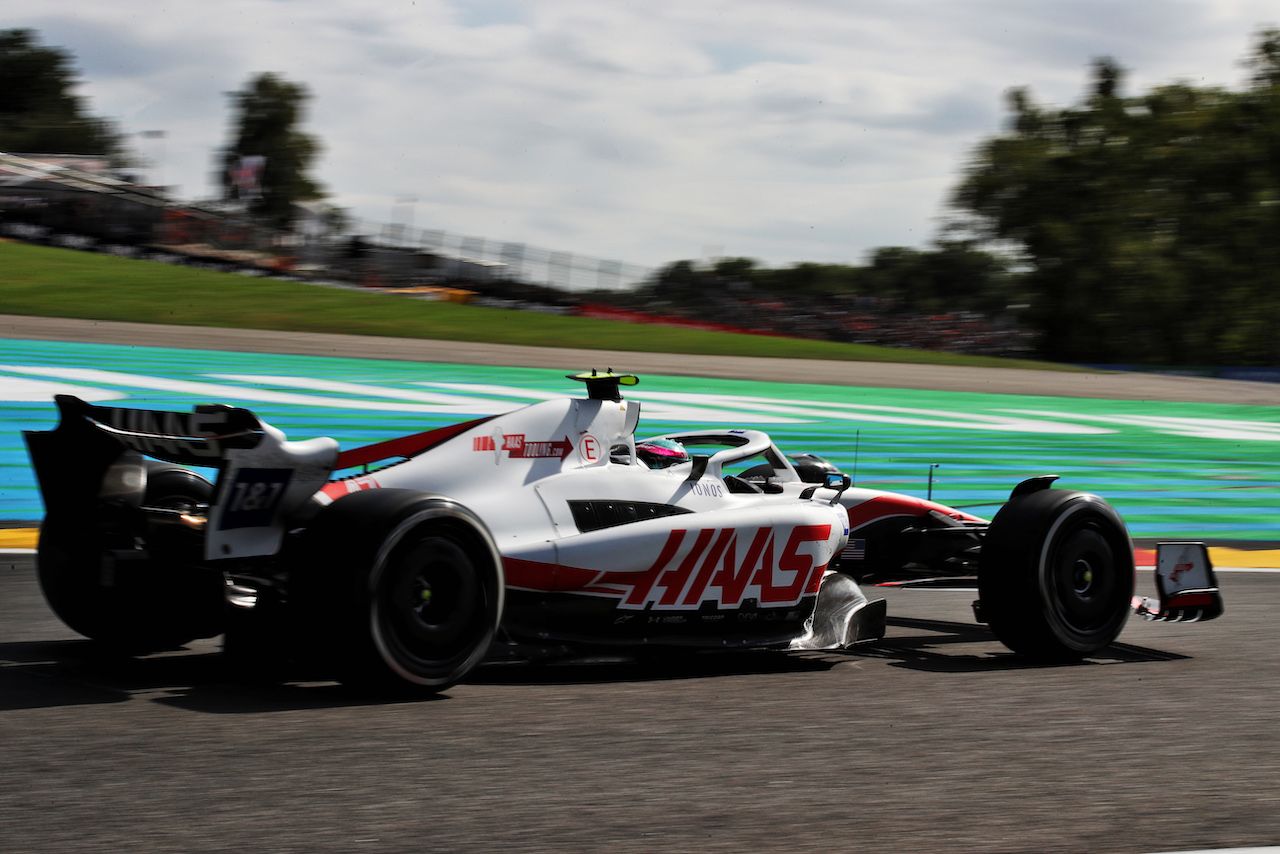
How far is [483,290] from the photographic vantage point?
33500 mm

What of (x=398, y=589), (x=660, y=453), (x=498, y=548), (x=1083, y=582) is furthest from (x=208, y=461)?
(x=1083, y=582)

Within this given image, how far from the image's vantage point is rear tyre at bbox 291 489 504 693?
4.48 metres

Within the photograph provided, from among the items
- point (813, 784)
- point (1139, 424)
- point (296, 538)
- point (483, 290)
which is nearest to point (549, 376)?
point (1139, 424)

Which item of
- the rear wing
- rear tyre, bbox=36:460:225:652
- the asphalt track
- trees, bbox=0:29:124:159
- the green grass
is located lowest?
the asphalt track

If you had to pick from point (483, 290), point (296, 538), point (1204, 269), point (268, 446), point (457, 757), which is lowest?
point (457, 757)

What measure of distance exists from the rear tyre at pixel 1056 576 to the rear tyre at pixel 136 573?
3490 mm

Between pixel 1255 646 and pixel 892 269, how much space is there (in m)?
36.4

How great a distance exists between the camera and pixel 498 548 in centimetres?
512

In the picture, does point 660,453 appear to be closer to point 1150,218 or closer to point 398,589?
point 398,589

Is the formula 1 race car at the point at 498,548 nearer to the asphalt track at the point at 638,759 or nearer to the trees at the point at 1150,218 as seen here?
the asphalt track at the point at 638,759

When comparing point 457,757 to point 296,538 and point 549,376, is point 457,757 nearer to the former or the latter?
point 296,538

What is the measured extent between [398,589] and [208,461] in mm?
936

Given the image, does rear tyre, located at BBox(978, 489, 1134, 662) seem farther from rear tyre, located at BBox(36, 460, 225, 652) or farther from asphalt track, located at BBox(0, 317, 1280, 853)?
rear tyre, located at BBox(36, 460, 225, 652)

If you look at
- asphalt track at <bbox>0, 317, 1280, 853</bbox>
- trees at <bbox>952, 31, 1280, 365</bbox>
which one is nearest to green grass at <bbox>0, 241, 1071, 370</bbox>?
A: trees at <bbox>952, 31, 1280, 365</bbox>
